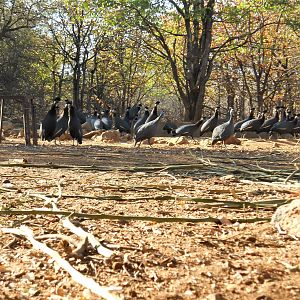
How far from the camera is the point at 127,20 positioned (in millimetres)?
17984

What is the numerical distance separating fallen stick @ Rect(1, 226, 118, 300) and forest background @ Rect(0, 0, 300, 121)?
1502 cm

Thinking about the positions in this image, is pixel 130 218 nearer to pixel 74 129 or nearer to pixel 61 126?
pixel 74 129

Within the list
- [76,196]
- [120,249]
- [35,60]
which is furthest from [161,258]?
[35,60]

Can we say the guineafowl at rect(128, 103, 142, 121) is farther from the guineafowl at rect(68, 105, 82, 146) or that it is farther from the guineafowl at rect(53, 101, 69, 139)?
the guineafowl at rect(68, 105, 82, 146)

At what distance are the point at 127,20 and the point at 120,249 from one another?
16020 mm

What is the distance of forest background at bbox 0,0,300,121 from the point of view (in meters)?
18.8

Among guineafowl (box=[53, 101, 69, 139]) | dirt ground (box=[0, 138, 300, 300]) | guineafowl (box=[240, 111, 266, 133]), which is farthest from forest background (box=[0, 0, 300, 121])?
dirt ground (box=[0, 138, 300, 300])

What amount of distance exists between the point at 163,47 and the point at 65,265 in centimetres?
1893

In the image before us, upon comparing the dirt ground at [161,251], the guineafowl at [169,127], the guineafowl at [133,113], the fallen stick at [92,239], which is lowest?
the dirt ground at [161,251]

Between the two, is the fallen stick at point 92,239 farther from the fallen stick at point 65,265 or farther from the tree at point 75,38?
the tree at point 75,38

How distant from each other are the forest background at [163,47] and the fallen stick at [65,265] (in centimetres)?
1502

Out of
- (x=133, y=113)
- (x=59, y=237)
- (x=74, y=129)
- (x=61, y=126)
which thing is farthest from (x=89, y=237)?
(x=133, y=113)

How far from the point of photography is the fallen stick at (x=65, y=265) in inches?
83.9

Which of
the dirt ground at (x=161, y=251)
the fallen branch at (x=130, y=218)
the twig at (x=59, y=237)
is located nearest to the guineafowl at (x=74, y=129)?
the dirt ground at (x=161, y=251)
